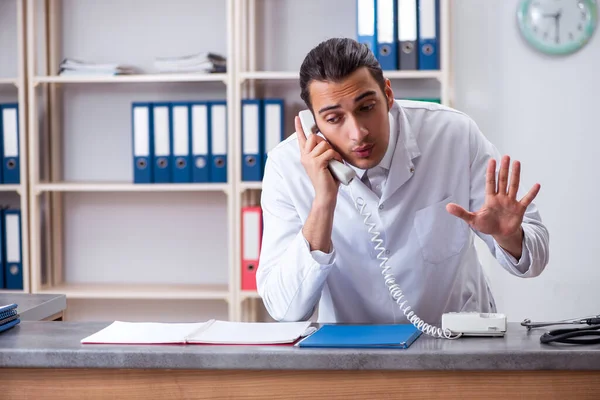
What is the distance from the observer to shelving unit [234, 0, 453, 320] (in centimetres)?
298

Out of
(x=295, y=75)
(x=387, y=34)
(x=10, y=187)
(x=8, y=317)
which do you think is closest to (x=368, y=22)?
(x=387, y=34)

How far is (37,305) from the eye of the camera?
5.81ft

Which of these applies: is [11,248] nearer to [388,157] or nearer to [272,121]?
[272,121]

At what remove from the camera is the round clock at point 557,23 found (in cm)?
313

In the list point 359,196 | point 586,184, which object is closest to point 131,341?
point 359,196

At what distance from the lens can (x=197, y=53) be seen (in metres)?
3.31

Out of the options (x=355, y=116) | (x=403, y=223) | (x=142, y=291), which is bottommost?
(x=142, y=291)

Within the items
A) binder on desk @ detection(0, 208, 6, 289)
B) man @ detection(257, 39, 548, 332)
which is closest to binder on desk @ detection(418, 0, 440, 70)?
man @ detection(257, 39, 548, 332)

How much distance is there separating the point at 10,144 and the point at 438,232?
2.25 metres

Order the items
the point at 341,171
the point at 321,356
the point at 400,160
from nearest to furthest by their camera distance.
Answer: the point at 321,356 → the point at 341,171 → the point at 400,160

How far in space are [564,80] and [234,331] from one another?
2360 mm

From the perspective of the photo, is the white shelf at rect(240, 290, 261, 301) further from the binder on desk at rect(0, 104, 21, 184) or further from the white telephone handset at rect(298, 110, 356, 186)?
the white telephone handset at rect(298, 110, 356, 186)

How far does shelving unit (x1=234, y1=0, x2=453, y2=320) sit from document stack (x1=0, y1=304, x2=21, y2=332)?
1608mm

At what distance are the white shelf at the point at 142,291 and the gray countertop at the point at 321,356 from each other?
5.94 feet
